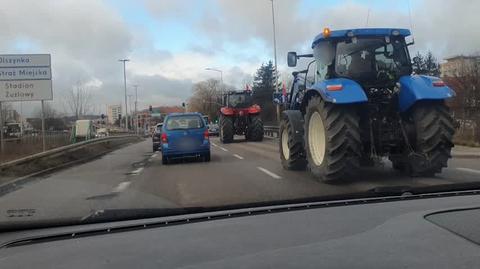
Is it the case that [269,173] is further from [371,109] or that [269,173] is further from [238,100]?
[238,100]

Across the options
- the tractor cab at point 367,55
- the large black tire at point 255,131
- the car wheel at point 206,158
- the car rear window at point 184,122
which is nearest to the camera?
the tractor cab at point 367,55

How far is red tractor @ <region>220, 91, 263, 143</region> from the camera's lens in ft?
115

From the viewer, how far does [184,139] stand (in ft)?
62.5

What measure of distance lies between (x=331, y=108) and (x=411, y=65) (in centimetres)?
225

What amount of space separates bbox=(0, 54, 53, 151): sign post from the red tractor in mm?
13011

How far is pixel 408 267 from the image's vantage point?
3.19m

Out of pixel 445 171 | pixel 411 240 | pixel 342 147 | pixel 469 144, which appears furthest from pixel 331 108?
pixel 469 144

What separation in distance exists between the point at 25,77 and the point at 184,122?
7759 millimetres

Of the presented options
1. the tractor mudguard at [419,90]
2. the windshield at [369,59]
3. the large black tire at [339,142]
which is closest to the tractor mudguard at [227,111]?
the windshield at [369,59]

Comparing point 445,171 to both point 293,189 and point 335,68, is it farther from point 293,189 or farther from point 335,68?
point 293,189

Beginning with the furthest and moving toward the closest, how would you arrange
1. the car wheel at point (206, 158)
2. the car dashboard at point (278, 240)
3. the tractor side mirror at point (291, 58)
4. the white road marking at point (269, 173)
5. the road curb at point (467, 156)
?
1. the car wheel at point (206, 158)
2. the road curb at point (467, 156)
3. the tractor side mirror at point (291, 58)
4. the white road marking at point (269, 173)
5. the car dashboard at point (278, 240)

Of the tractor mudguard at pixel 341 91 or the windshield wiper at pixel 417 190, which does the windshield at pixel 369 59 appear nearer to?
the tractor mudguard at pixel 341 91

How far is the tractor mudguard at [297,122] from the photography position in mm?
13047

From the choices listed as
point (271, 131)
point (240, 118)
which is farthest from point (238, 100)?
point (271, 131)
